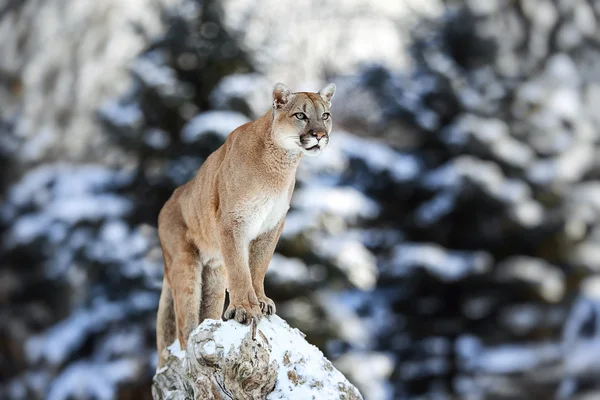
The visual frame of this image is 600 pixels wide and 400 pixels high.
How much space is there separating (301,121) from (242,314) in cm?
140

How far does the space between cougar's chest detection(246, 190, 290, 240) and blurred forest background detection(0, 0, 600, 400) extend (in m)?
7.77

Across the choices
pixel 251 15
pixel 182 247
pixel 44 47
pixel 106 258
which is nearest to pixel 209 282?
pixel 182 247

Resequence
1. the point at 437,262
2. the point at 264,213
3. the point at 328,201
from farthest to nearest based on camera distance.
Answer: the point at 437,262 < the point at 328,201 < the point at 264,213

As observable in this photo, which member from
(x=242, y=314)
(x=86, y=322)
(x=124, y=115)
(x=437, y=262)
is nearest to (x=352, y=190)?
(x=437, y=262)

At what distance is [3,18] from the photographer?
70.1 feet

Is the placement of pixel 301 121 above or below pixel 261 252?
above

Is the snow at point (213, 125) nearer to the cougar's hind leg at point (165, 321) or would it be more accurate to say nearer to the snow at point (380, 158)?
the snow at point (380, 158)

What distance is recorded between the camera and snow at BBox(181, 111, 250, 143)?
14242mm

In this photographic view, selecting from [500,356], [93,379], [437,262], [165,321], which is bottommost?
[165,321]

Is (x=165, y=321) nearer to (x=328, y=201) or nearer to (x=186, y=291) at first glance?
(x=186, y=291)

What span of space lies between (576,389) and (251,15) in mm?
10538

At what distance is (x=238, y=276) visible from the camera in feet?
19.1

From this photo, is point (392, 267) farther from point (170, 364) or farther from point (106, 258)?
point (170, 364)

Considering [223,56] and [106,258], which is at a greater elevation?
[223,56]
